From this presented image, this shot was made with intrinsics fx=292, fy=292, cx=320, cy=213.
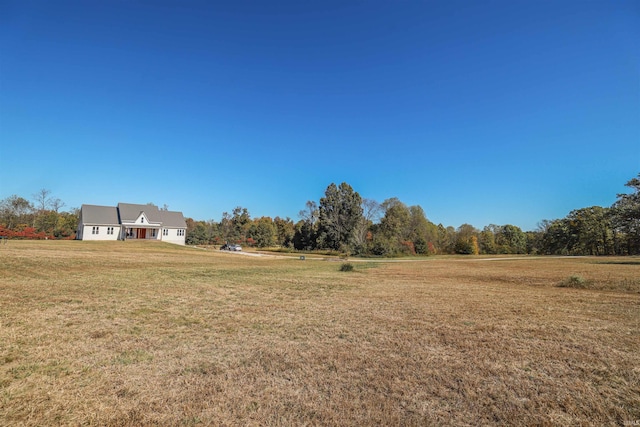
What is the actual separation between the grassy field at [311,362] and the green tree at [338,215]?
38.9 metres

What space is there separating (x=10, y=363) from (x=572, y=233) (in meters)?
73.5

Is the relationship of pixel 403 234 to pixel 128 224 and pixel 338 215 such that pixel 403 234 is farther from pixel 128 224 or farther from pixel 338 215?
pixel 128 224

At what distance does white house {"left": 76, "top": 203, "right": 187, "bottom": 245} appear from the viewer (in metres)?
42.6

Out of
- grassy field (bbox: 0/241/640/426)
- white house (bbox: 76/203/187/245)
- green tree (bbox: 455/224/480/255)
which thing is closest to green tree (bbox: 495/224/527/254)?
green tree (bbox: 455/224/480/255)

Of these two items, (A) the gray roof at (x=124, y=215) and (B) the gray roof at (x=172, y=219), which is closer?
(A) the gray roof at (x=124, y=215)

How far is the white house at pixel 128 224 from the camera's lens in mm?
42562

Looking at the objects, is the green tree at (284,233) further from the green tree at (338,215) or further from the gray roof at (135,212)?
the gray roof at (135,212)

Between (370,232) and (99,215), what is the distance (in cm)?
4317

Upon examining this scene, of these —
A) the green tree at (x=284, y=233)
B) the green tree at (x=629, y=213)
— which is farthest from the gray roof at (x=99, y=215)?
the green tree at (x=629, y=213)

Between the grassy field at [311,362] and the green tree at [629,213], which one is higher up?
the green tree at [629,213]

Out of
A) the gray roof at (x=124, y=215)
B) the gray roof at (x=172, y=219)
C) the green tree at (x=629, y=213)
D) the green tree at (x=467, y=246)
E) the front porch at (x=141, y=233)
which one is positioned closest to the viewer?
the green tree at (x=629, y=213)

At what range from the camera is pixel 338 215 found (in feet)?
158

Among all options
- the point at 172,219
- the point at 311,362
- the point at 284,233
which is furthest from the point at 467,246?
the point at 311,362

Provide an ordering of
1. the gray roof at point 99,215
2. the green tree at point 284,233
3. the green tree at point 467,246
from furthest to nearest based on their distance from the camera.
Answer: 1. the green tree at point 284,233
2. the green tree at point 467,246
3. the gray roof at point 99,215
